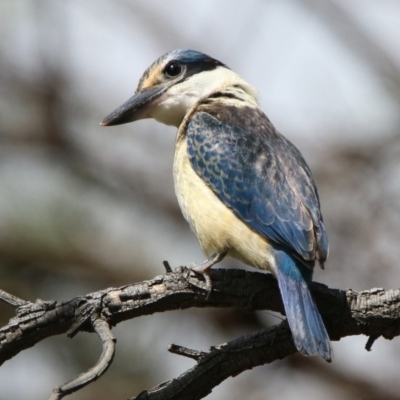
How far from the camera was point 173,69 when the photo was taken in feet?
17.2

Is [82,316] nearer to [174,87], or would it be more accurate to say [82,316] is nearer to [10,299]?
[10,299]

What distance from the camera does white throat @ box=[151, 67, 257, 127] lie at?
5.09 m

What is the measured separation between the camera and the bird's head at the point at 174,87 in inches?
199

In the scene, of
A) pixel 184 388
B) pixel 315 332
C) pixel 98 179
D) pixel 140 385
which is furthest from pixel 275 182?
pixel 98 179

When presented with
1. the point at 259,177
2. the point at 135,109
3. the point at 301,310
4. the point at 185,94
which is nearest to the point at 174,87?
the point at 185,94

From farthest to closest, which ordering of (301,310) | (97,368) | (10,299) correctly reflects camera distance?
(301,310) < (10,299) < (97,368)

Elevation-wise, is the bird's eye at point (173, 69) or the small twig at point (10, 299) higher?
the bird's eye at point (173, 69)

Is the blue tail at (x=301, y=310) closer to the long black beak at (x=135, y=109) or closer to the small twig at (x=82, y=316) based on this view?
the small twig at (x=82, y=316)

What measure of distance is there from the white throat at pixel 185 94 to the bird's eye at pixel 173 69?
9 cm

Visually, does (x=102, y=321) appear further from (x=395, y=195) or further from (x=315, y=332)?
(x=395, y=195)

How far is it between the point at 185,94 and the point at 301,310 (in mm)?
1885

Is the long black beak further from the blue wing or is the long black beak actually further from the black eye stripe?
the blue wing

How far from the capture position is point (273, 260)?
3996mm

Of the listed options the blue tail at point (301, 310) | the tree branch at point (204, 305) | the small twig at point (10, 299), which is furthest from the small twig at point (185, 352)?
the small twig at point (10, 299)
